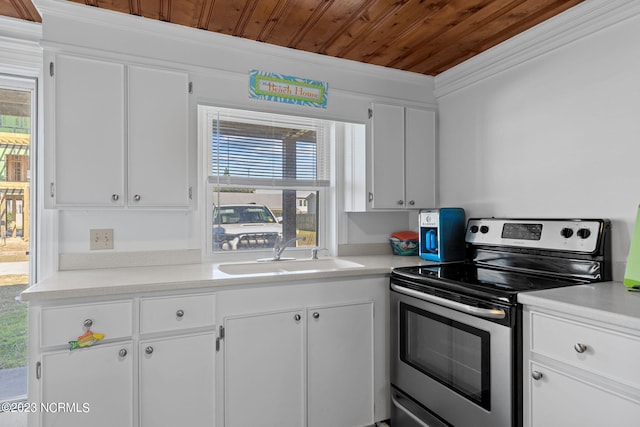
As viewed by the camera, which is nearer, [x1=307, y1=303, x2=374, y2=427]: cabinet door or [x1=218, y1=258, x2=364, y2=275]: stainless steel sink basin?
[x1=307, y1=303, x2=374, y2=427]: cabinet door

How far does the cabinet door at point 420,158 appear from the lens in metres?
2.66

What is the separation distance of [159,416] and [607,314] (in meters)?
1.79

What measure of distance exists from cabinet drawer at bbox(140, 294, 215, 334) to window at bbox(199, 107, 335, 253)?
0.70m

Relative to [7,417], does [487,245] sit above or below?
above

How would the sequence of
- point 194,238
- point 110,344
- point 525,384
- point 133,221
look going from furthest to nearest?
point 194,238 → point 133,221 → point 110,344 → point 525,384

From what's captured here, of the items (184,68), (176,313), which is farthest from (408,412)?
(184,68)

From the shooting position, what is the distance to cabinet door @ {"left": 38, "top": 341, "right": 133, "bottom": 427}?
150 cm

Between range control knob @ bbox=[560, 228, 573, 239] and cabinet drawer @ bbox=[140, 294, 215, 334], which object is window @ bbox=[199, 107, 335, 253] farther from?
range control knob @ bbox=[560, 228, 573, 239]

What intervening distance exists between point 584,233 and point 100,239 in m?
2.49

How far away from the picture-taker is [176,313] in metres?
1.69

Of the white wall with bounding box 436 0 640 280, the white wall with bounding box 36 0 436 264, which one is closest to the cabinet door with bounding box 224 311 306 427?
the white wall with bounding box 36 0 436 264

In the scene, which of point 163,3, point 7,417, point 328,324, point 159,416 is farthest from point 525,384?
point 7,417

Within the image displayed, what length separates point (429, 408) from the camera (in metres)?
1.85

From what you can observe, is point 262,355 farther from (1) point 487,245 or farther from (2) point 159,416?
(1) point 487,245
